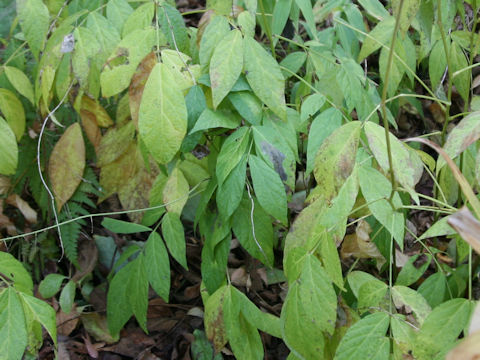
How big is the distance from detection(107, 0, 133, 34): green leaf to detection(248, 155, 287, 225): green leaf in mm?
465

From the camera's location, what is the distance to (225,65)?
1.06m

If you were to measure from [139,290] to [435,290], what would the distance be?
747 mm

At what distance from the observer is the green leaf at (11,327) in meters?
1.03

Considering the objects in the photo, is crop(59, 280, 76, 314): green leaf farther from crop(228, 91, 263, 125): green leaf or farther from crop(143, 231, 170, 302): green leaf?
crop(228, 91, 263, 125): green leaf

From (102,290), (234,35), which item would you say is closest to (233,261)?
(102,290)

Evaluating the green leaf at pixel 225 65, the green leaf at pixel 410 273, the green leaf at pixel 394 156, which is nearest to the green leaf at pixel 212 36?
the green leaf at pixel 225 65

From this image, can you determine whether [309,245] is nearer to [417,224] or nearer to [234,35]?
[234,35]

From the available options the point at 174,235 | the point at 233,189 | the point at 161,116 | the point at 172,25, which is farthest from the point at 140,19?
the point at 174,235

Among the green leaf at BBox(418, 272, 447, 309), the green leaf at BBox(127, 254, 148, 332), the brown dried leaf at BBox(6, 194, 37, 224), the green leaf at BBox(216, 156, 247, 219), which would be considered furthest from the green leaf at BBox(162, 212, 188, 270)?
the brown dried leaf at BBox(6, 194, 37, 224)

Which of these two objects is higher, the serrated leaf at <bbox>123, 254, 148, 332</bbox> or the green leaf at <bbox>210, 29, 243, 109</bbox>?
the green leaf at <bbox>210, 29, 243, 109</bbox>

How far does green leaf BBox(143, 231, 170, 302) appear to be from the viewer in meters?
1.37

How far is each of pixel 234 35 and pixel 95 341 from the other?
4.17 feet

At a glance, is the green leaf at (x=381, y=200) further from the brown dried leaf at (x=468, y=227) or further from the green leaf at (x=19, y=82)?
the green leaf at (x=19, y=82)

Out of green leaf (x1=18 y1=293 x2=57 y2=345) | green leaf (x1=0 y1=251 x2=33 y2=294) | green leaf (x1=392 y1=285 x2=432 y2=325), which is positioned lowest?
green leaf (x1=18 y1=293 x2=57 y2=345)
